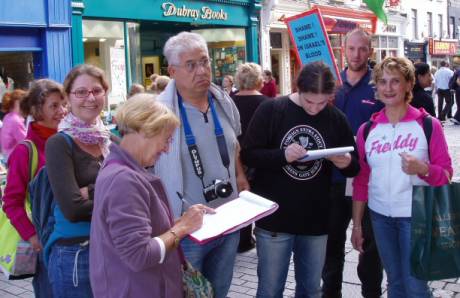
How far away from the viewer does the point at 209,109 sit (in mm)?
2941

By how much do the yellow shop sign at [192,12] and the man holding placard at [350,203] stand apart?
859 cm

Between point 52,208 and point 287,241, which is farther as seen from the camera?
point 287,241

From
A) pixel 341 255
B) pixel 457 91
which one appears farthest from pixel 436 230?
pixel 457 91

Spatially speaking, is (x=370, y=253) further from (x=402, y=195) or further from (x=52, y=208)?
(x=52, y=208)

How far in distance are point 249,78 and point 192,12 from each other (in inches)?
297

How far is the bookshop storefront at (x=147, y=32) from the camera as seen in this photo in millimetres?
10406

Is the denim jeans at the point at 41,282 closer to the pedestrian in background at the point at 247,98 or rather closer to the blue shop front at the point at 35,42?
the pedestrian in background at the point at 247,98

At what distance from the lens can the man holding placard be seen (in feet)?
12.2

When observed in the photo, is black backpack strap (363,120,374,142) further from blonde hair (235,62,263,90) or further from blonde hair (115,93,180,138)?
blonde hair (235,62,263,90)

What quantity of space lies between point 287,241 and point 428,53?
29.8 meters

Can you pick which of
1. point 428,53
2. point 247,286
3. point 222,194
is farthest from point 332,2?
point 222,194

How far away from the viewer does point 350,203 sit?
146 inches

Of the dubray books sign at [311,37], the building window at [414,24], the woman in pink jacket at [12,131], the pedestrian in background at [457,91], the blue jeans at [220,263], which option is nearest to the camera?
the blue jeans at [220,263]

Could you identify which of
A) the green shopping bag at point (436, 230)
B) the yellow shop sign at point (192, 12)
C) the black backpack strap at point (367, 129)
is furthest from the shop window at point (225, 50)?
the green shopping bag at point (436, 230)
